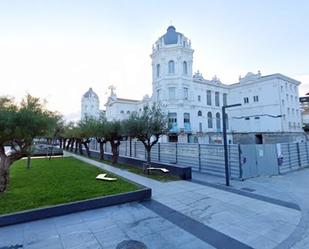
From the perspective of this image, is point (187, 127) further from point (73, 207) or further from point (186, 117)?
point (73, 207)

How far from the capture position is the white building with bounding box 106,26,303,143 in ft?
117

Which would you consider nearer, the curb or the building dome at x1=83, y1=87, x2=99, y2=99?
the curb

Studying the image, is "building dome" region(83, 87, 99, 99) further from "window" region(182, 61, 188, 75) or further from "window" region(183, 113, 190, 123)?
"window" region(183, 113, 190, 123)

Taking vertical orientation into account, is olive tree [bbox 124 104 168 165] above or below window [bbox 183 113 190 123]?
below

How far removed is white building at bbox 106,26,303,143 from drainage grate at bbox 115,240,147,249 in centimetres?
2556

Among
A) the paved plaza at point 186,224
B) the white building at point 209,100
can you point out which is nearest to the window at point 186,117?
the white building at point 209,100

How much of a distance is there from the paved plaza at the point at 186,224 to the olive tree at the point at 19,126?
300cm

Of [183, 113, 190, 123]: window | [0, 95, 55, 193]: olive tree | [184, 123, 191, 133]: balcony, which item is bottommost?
[0, 95, 55, 193]: olive tree

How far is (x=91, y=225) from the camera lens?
5.28 meters

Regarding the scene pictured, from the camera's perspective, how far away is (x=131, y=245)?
4.28m

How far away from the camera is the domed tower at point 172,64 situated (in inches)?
1404

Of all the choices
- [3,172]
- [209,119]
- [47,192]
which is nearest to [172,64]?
[209,119]

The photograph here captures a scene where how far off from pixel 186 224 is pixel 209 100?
4014cm

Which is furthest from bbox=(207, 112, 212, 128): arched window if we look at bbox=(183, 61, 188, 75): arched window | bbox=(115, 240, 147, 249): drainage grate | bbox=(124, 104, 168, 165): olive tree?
Answer: bbox=(115, 240, 147, 249): drainage grate
